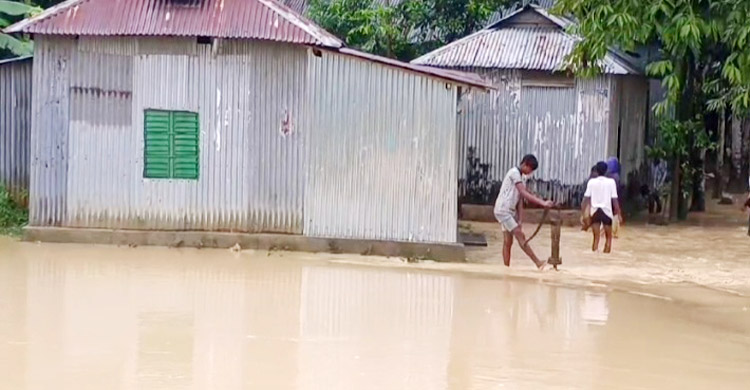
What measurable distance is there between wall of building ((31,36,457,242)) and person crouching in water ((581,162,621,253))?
260cm

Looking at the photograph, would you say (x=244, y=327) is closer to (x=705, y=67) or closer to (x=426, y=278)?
(x=426, y=278)

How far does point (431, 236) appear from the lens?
15875 mm

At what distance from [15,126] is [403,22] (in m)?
8.22

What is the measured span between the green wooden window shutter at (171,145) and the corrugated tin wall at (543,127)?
532 cm

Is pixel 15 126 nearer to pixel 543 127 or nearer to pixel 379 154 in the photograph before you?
pixel 379 154

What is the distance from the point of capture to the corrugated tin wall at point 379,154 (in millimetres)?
15859

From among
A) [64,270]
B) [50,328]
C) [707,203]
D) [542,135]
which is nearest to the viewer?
[50,328]

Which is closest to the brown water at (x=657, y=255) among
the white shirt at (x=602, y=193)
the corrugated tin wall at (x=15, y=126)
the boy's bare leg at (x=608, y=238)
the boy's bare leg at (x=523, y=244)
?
the boy's bare leg at (x=608, y=238)

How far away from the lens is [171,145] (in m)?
16.3

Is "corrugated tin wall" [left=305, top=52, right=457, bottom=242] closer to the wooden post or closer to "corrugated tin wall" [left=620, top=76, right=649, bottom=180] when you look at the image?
the wooden post

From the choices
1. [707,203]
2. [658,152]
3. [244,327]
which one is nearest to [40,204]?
[244,327]

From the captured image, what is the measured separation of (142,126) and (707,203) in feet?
45.6

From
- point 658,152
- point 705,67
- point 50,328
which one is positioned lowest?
point 50,328

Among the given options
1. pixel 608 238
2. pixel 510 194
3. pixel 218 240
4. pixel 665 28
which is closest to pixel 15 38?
pixel 218 240
